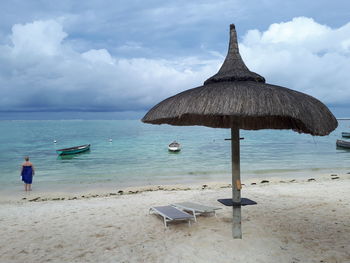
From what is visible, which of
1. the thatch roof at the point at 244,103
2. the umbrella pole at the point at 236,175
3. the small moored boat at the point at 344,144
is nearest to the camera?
the thatch roof at the point at 244,103

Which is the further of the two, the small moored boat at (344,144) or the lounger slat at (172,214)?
the small moored boat at (344,144)

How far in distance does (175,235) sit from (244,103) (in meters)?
3.15

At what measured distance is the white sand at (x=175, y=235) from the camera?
4.74 meters

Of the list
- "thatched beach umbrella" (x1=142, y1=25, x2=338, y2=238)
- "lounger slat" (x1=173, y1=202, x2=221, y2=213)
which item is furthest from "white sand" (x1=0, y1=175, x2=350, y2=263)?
"thatched beach umbrella" (x1=142, y1=25, x2=338, y2=238)

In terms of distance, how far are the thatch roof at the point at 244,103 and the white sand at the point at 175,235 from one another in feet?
7.16

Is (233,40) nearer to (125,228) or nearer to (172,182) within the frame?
(125,228)

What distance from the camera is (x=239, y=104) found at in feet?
12.2

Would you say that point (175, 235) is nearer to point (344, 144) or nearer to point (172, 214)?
point (172, 214)

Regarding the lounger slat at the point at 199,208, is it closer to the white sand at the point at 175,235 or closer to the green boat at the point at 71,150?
the white sand at the point at 175,235

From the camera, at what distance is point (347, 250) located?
4.85 meters

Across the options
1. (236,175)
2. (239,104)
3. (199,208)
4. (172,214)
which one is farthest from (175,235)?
(239,104)

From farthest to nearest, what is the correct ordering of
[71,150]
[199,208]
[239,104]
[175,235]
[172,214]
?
[71,150] → [199,208] → [172,214] → [175,235] → [239,104]

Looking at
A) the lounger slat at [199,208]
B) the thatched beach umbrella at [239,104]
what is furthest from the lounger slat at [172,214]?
the thatched beach umbrella at [239,104]

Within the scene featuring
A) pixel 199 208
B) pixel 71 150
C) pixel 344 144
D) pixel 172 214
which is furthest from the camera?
pixel 344 144
